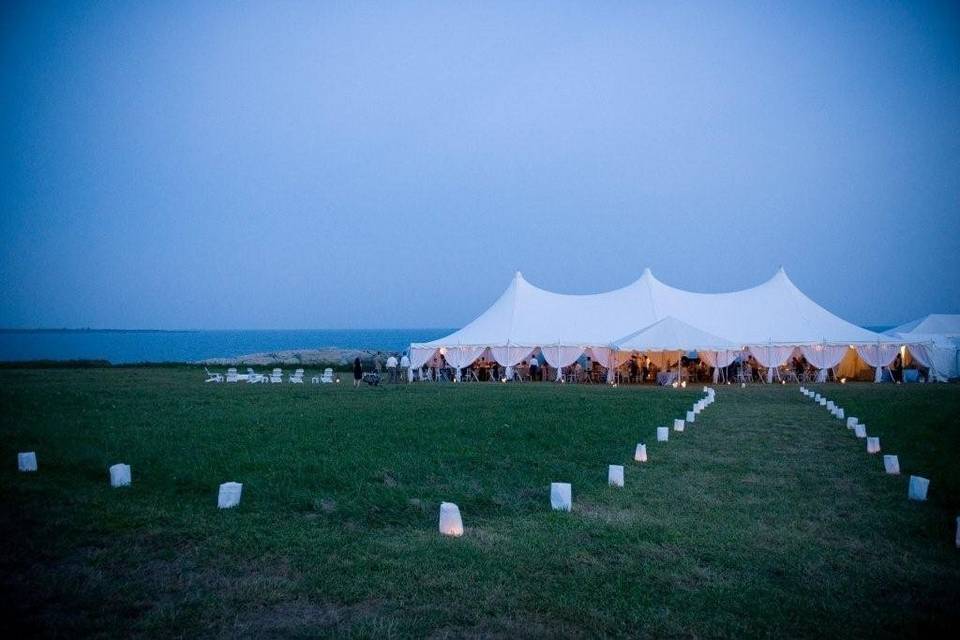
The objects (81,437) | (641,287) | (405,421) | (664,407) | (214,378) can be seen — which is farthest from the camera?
(641,287)

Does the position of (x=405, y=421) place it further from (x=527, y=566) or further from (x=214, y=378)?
(x=214, y=378)

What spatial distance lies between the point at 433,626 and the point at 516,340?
2332 cm

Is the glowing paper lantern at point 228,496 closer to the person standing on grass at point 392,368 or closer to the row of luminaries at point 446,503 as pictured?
the row of luminaries at point 446,503

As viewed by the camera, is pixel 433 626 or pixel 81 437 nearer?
pixel 433 626

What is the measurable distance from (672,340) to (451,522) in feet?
66.5

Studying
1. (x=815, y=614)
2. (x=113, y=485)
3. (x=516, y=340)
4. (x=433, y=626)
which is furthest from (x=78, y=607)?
(x=516, y=340)

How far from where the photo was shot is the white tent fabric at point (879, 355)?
84.7 feet

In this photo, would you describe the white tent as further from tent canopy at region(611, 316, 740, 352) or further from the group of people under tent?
the group of people under tent

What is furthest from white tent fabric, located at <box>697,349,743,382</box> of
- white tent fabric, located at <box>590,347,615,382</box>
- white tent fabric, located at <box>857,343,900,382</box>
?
white tent fabric, located at <box>857,343,900,382</box>

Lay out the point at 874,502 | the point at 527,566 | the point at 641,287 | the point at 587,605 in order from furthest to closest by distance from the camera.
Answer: the point at 641,287 < the point at 874,502 < the point at 527,566 < the point at 587,605

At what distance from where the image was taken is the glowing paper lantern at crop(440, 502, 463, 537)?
5473 mm

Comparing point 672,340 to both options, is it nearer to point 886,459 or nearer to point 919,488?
point 886,459

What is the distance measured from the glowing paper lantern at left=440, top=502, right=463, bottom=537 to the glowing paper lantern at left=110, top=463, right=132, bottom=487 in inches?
162

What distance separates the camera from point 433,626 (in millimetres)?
3699
